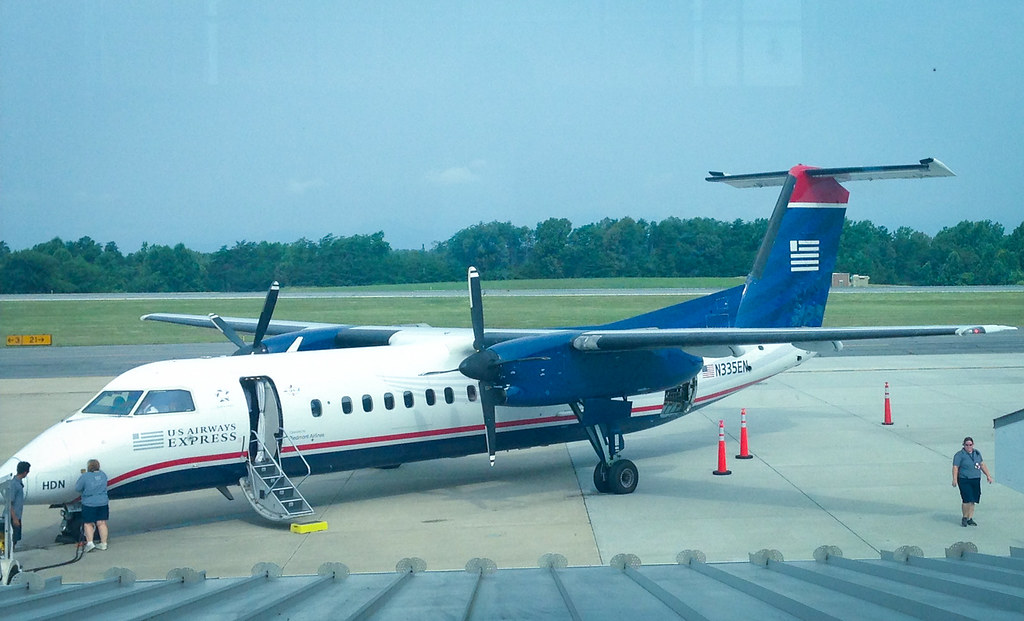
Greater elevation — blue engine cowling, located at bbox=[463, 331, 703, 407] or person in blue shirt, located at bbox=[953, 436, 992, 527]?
blue engine cowling, located at bbox=[463, 331, 703, 407]

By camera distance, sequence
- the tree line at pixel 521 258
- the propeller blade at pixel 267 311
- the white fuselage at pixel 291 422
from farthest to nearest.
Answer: the tree line at pixel 521 258 → the propeller blade at pixel 267 311 → the white fuselage at pixel 291 422

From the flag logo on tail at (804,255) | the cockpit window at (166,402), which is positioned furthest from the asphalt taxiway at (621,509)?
the flag logo on tail at (804,255)

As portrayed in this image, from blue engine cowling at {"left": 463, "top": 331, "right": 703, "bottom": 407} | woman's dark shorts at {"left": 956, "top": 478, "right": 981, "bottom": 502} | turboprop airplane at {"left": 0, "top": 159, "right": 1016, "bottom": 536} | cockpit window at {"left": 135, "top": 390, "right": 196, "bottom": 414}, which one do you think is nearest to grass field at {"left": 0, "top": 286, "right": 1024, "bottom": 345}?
turboprop airplane at {"left": 0, "top": 159, "right": 1016, "bottom": 536}

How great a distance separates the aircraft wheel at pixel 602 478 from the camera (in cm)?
1441

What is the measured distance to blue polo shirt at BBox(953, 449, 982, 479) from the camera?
12.1 metres

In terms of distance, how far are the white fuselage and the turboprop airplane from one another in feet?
0.06

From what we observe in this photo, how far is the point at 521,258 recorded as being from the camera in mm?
33031

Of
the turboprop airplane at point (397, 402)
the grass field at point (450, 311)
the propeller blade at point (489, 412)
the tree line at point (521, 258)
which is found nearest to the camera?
the turboprop airplane at point (397, 402)

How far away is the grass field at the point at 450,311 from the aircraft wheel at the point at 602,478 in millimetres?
20251

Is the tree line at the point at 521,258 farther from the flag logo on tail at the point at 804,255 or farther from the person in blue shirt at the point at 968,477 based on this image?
the person in blue shirt at the point at 968,477

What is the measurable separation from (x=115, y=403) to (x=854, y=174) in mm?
12888

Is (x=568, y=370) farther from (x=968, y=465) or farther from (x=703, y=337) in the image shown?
(x=968, y=465)

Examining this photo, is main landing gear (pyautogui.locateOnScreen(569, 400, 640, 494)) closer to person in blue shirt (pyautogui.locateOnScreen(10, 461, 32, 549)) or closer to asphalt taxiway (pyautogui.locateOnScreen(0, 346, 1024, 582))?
asphalt taxiway (pyautogui.locateOnScreen(0, 346, 1024, 582))

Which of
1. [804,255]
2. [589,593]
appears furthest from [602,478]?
[589,593]
